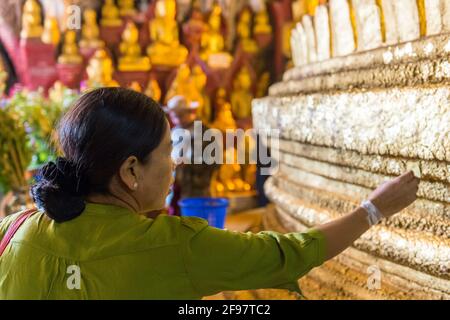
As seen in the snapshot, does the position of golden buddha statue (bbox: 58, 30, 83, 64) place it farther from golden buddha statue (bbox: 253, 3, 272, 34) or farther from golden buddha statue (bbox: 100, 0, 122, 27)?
golden buddha statue (bbox: 253, 3, 272, 34)

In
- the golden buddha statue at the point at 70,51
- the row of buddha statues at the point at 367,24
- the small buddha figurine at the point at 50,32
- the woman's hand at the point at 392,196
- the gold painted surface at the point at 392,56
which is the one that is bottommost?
the woman's hand at the point at 392,196

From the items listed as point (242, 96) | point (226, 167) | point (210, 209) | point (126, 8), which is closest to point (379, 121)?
point (210, 209)

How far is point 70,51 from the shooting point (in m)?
4.25

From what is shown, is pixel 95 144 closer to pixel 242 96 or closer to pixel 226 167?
pixel 226 167

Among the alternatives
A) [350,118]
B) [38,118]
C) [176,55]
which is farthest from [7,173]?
[176,55]

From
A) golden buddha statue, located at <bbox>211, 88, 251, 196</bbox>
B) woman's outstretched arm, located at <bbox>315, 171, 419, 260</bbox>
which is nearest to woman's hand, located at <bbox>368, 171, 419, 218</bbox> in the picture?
woman's outstretched arm, located at <bbox>315, 171, 419, 260</bbox>

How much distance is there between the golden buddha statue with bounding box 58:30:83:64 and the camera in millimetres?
4215

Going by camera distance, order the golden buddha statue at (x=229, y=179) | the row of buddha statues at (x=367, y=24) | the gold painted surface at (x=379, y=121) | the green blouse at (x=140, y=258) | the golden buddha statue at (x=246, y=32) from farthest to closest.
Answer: the golden buddha statue at (x=246, y=32) < the golden buddha statue at (x=229, y=179) < the row of buddha statues at (x=367, y=24) < the gold painted surface at (x=379, y=121) < the green blouse at (x=140, y=258)

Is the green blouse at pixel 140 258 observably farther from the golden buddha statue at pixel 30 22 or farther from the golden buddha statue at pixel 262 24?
the golden buddha statue at pixel 262 24

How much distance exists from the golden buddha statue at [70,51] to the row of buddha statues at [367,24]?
10.0 feet

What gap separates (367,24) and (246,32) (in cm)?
355

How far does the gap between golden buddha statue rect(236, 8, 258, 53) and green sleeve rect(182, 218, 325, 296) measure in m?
3.97

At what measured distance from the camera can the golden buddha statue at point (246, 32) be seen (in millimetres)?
4516

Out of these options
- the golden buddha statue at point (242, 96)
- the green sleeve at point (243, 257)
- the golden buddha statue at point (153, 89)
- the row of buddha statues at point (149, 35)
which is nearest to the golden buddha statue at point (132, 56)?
the row of buddha statues at point (149, 35)
